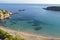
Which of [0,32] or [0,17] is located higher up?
[0,17]

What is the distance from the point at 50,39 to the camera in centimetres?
3375

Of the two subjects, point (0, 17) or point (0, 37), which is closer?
point (0, 37)

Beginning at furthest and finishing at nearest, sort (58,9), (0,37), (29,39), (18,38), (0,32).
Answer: (58,9), (29,39), (0,32), (0,37), (18,38)

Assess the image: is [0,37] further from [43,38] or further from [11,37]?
[43,38]

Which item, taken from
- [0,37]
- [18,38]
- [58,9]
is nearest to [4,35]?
[0,37]

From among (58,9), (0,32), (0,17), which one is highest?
(58,9)

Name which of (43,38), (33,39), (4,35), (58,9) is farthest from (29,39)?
(58,9)

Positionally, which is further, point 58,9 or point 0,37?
point 58,9

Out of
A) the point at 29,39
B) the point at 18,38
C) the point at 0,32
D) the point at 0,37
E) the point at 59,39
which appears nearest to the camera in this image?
the point at 18,38

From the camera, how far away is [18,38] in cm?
2405

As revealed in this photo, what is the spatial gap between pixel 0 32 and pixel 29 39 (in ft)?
23.6

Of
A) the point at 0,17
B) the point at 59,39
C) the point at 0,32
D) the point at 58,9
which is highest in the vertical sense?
the point at 58,9

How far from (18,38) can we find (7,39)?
206 centimetres

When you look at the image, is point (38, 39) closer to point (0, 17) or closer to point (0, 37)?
point (0, 37)
